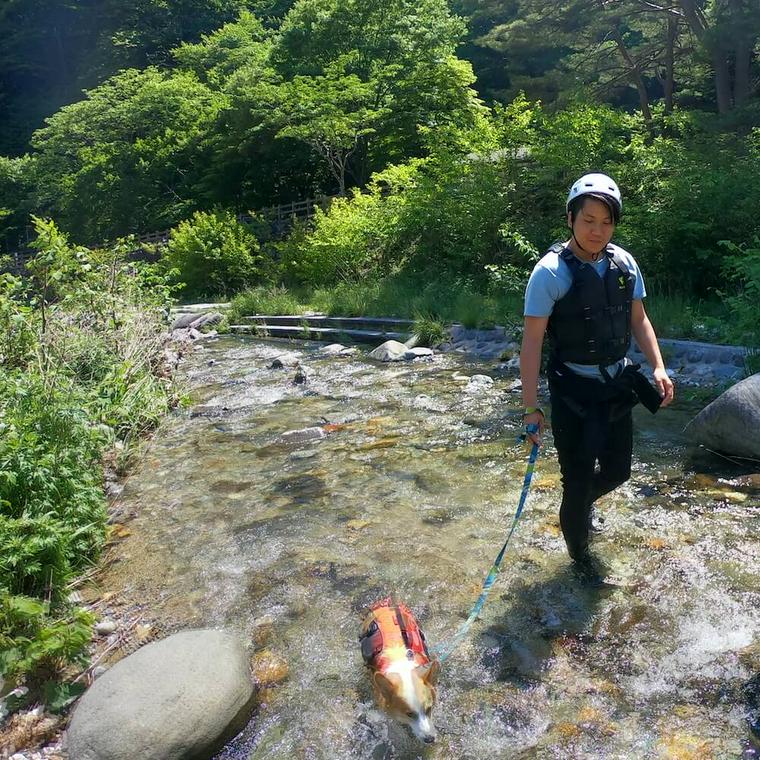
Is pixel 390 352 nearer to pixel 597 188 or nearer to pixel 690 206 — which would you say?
pixel 690 206

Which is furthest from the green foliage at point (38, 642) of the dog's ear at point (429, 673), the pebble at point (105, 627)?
the dog's ear at point (429, 673)

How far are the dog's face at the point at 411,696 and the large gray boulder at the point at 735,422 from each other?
3.18 metres

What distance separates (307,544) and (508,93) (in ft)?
90.0

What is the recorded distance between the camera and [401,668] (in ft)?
8.74

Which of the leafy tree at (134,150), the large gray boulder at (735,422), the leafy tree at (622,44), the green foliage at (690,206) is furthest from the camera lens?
the leafy tree at (134,150)

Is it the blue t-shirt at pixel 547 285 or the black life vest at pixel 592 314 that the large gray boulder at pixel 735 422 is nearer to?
the black life vest at pixel 592 314

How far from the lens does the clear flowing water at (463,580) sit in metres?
2.63

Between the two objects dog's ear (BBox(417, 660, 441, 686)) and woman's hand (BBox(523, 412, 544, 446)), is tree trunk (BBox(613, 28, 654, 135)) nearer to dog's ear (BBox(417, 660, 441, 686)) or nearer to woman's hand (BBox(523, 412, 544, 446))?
woman's hand (BBox(523, 412, 544, 446))

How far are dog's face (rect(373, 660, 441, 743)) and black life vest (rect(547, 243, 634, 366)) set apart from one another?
146cm

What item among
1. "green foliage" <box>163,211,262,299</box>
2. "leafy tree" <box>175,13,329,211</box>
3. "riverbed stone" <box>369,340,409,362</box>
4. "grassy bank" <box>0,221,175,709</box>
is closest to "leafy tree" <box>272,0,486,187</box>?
"leafy tree" <box>175,13,329,211</box>

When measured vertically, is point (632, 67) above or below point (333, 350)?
above

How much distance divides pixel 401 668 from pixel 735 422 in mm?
3333

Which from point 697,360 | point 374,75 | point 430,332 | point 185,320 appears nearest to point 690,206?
point 697,360

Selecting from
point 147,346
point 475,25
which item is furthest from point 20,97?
point 147,346
